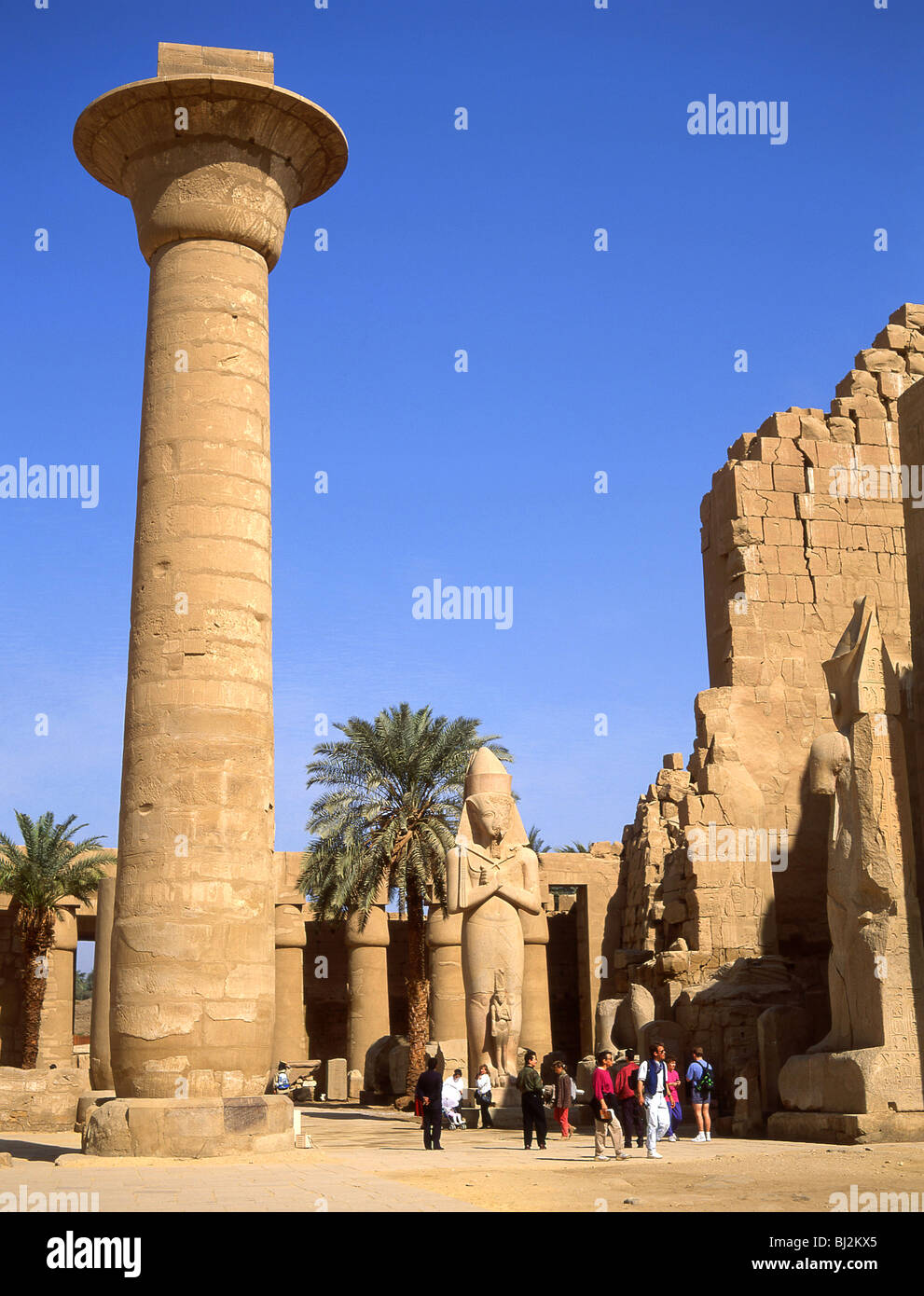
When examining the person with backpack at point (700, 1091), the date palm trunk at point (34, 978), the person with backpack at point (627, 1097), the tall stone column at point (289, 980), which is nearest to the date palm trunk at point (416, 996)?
the tall stone column at point (289, 980)

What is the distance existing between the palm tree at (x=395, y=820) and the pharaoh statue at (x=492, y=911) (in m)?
7.65

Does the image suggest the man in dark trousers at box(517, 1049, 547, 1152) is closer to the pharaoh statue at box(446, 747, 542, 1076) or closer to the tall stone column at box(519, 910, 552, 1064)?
the pharaoh statue at box(446, 747, 542, 1076)

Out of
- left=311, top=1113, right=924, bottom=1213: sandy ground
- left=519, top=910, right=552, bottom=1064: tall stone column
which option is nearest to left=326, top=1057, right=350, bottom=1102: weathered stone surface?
left=519, top=910, right=552, bottom=1064: tall stone column

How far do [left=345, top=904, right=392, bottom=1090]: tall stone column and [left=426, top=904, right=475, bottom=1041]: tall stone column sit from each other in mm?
3598

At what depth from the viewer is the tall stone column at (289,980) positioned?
33156 mm

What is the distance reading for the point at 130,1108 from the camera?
1023 cm

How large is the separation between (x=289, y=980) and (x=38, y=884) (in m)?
6.47

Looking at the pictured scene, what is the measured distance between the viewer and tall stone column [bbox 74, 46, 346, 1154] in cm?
1072

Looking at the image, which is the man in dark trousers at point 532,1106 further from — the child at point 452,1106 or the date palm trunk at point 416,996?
the date palm trunk at point 416,996
